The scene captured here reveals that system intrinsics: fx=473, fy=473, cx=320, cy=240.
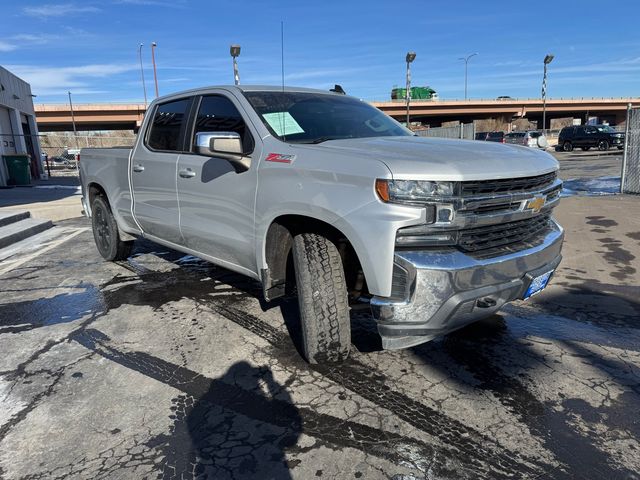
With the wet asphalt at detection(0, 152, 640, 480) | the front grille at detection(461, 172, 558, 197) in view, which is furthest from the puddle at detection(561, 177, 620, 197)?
the front grille at detection(461, 172, 558, 197)

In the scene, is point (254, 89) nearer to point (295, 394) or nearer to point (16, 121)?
point (295, 394)

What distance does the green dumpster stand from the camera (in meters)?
18.4

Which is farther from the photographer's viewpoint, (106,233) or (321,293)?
(106,233)

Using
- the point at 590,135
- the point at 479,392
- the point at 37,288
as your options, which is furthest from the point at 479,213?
the point at 590,135

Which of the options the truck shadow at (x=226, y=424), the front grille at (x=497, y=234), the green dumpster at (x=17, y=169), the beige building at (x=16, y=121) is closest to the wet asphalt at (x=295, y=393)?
the truck shadow at (x=226, y=424)

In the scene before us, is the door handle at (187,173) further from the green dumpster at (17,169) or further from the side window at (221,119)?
the green dumpster at (17,169)

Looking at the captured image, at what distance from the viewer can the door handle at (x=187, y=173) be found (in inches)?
164

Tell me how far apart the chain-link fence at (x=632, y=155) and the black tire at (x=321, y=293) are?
1025 cm

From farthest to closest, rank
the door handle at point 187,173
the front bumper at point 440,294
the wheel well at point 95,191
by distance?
1. the wheel well at point 95,191
2. the door handle at point 187,173
3. the front bumper at point 440,294

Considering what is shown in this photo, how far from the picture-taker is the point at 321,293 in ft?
9.87

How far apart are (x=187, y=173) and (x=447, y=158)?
2424 mm

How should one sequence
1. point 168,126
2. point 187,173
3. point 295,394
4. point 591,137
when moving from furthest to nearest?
point 591,137 < point 168,126 < point 187,173 < point 295,394

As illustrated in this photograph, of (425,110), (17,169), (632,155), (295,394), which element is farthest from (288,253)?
(425,110)

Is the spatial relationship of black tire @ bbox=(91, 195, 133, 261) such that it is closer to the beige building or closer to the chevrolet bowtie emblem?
the chevrolet bowtie emblem
